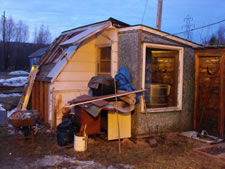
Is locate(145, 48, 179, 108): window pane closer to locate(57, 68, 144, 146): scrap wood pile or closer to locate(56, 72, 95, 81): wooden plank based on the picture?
locate(57, 68, 144, 146): scrap wood pile

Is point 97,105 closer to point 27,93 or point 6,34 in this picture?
point 27,93

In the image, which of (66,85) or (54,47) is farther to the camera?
(54,47)

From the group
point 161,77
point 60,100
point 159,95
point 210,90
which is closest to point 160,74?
point 161,77

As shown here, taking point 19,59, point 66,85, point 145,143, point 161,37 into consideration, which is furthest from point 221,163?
point 19,59

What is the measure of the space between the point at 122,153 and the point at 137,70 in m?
2.24

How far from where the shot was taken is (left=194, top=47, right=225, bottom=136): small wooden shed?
22.6 feet

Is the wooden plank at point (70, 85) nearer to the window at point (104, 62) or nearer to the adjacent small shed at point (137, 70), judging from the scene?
the adjacent small shed at point (137, 70)

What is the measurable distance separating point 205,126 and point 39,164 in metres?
5.02

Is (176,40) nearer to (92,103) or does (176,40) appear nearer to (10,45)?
(92,103)

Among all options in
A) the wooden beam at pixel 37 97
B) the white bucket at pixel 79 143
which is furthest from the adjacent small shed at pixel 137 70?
the white bucket at pixel 79 143

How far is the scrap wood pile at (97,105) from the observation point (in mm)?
5934

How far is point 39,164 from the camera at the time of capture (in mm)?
4922

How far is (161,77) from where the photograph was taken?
8141mm

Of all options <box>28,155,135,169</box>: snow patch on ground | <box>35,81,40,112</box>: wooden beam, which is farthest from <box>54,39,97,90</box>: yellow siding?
<box>28,155,135,169</box>: snow patch on ground
